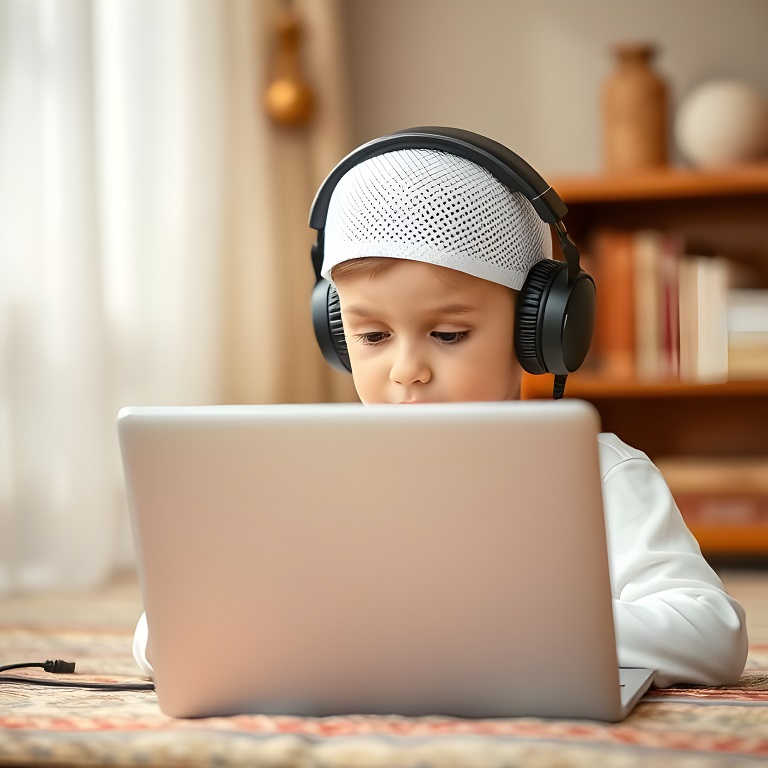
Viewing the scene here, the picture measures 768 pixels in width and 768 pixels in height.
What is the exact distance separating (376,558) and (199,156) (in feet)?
6.97

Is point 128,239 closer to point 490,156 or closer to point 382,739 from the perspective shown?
point 490,156

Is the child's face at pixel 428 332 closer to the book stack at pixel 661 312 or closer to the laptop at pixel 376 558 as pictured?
the laptop at pixel 376 558

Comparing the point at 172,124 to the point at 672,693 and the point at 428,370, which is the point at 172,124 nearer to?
the point at 428,370

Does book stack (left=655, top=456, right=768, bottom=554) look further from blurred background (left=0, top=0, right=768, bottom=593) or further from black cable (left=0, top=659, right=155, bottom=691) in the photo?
black cable (left=0, top=659, right=155, bottom=691)

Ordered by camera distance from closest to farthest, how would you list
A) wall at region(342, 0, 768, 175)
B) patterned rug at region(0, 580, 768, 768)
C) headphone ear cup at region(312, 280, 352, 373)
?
patterned rug at region(0, 580, 768, 768), headphone ear cup at region(312, 280, 352, 373), wall at region(342, 0, 768, 175)

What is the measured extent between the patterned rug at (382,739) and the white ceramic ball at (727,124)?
217 centimetres

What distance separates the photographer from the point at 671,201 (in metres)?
3.06

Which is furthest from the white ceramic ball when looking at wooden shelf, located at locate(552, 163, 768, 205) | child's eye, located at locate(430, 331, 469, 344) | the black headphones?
→ child's eye, located at locate(430, 331, 469, 344)

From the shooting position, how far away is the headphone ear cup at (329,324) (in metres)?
1.14

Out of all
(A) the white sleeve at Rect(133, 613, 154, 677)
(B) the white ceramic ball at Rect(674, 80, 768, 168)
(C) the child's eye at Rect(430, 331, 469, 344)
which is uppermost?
(B) the white ceramic ball at Rect(674, 80, 768, 168)

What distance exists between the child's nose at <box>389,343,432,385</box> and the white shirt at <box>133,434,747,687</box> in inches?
6.8

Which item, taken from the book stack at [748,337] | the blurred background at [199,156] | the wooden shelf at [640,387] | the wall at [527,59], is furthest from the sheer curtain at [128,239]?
the book stack at [748,337]

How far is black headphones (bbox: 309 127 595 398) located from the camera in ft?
3.31

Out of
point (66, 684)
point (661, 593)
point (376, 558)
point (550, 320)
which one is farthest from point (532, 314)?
point (66, 684)
